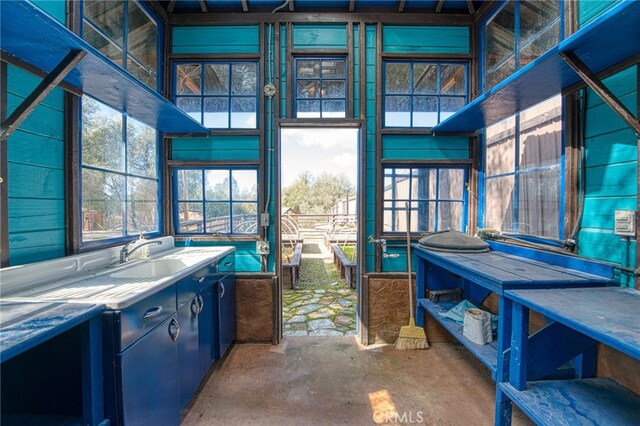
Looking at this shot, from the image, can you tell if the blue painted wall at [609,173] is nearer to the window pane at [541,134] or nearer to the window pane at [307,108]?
the window pane at [541,134]

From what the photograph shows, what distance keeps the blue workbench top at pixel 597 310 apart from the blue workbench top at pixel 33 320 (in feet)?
6.15

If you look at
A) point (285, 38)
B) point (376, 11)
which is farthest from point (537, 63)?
point (285, 38)

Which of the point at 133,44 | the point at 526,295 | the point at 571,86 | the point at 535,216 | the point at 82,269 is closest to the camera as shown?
the point at 526,295

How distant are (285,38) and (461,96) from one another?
193 cm

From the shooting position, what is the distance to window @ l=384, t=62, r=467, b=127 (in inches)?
111

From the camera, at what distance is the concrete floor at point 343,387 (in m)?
1.81

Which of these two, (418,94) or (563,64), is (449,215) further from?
(563,64)

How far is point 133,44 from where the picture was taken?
234 cm

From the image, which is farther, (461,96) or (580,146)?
(461,96)

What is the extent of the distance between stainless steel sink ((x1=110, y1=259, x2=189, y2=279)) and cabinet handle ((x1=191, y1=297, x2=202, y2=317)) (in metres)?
0.24

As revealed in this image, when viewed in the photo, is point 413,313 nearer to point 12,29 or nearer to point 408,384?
point 408,384

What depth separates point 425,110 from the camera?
9.25 feet

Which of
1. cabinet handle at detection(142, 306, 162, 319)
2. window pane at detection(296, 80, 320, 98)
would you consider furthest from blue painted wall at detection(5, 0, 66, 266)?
window pane at detection(296, 80, 320, 98)

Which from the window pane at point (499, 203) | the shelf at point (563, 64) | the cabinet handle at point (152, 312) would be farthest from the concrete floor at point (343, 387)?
the shelf at point (563, 64)
